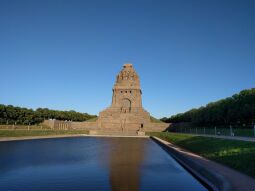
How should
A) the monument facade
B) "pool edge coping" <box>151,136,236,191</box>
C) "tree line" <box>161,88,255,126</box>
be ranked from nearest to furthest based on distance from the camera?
"pool edge coping" <box>151,136,236,191</box> < "tree line" <box>161,88,255,126</box> < the monument facade

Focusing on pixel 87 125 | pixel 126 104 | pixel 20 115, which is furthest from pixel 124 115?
pixel 20 115

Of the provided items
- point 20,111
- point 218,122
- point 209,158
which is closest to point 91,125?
point 20,111

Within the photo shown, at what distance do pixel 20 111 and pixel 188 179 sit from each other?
198ft

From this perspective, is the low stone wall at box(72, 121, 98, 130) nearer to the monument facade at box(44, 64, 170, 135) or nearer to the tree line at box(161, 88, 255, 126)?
the monument facade at box(44, 64, 170, 135)

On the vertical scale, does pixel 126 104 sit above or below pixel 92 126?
above

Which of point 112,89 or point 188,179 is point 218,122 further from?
point 188,179

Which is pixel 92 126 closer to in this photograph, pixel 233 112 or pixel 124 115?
pixel 124 115

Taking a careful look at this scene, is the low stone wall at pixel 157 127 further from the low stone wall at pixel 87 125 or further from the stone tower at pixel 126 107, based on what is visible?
the low stone wall at pixel 87 125

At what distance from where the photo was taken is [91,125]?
254 ft

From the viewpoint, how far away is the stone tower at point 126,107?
79500 mm

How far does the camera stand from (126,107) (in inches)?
3548

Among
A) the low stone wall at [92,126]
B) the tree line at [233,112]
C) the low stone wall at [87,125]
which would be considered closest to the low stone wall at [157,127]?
the low stone wall at [92,126]

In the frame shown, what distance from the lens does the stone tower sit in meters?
79.5

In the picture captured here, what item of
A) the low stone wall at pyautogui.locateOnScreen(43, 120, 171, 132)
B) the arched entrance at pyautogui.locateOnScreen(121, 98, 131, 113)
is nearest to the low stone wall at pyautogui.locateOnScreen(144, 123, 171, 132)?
the low stone wall at pyautogui.locateOnScreen(43, 120, 171, 132)
